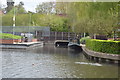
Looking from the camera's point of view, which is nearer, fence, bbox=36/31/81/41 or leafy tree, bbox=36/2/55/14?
fence, bbox=36/31/81/41

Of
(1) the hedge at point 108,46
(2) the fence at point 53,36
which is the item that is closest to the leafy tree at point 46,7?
(2) the fence at point 53,36

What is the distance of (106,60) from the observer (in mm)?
15453

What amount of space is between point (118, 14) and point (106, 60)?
12.4ft

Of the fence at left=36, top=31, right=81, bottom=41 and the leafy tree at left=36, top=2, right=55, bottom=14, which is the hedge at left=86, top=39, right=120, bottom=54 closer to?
the fence at left=36, top=31, right=81, bottom=41

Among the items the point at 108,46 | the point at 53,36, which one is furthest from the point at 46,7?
the point at 108,46

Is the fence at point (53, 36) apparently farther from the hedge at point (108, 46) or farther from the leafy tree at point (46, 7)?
the hedge at point (108, 46)

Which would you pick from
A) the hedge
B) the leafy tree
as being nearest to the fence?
the leafy tree

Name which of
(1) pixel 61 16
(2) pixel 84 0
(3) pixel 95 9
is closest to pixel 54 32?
(1) pixel 61 16

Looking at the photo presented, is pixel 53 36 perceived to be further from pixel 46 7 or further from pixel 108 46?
pixel 108 46

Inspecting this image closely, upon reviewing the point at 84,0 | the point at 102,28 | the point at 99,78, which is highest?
the point at 84,0

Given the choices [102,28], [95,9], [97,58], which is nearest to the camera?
[97,58]

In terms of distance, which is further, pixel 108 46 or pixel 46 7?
pixel 46 7

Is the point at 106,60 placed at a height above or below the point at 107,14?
below

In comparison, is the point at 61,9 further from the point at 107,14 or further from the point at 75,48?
the point at 107,14
